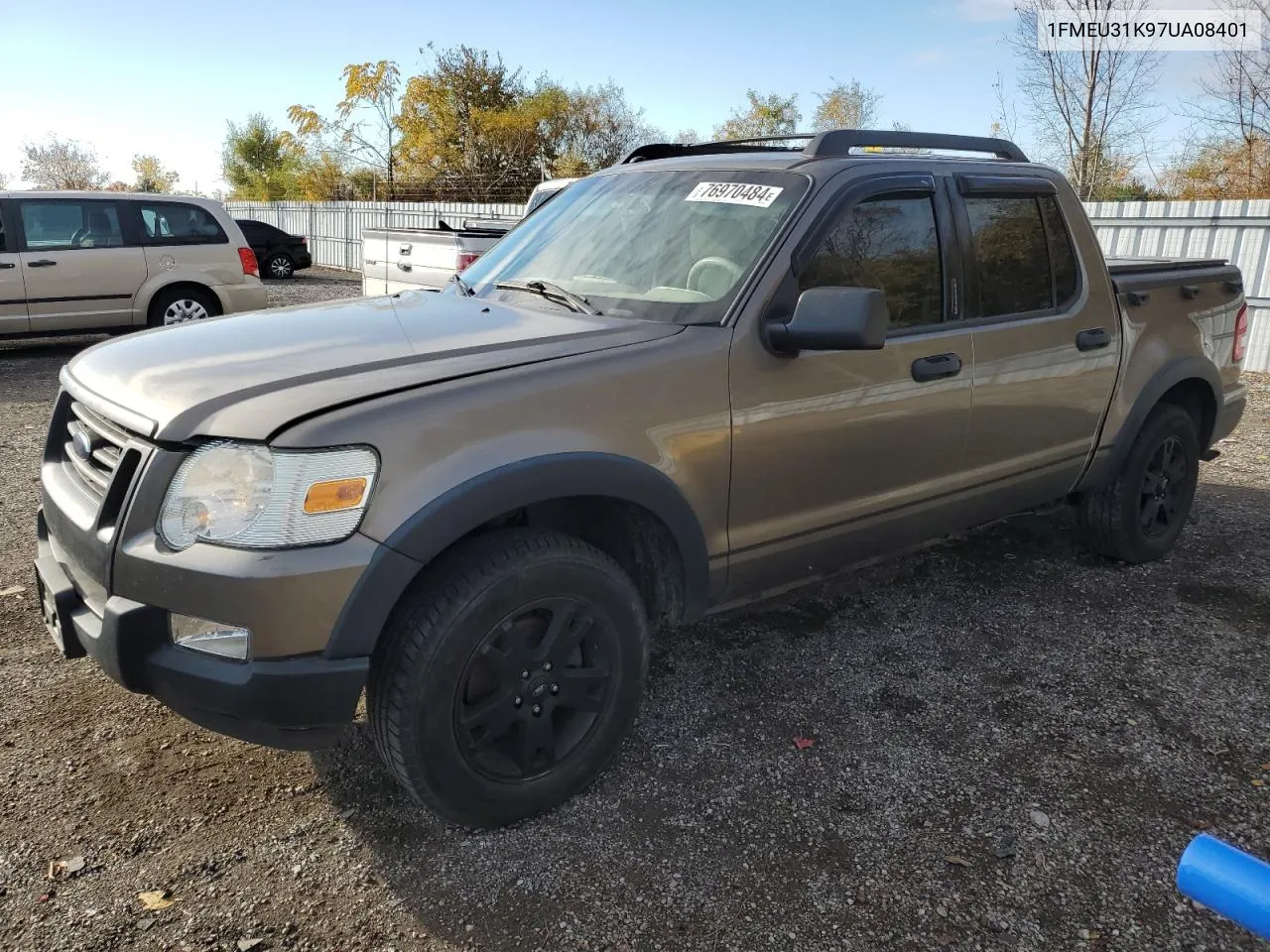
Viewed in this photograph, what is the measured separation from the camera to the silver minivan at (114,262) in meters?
9.40

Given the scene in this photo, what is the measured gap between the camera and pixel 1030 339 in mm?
3693

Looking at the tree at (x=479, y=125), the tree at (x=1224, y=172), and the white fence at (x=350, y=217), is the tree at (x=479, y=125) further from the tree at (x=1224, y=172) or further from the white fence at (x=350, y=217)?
the tree at (x=1224, y=172)

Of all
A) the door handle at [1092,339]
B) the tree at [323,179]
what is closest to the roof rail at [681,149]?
the door handle at [1092,339]

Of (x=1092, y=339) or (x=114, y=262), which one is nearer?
(x=1092, y=339)

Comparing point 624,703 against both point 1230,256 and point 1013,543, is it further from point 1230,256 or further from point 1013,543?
point 1230,256

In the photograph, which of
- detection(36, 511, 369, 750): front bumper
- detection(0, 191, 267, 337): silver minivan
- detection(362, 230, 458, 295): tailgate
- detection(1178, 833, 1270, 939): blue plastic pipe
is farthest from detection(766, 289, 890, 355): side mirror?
detection(0, 191, 267, 337): silver minivan

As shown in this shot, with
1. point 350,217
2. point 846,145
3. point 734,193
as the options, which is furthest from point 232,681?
point 350,217

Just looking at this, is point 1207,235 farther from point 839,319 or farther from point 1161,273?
point 839,319

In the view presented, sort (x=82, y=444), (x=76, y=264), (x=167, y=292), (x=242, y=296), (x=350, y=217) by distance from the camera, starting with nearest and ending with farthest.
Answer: (x=82, y=444) < (x=76, y=264) < (x=167, y=292) < (x=242, y=296) < (x=350, y=217)

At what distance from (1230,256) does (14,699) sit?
11.5 meters

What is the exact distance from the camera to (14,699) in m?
3.22

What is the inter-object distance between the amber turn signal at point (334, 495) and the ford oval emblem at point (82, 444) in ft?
2.90

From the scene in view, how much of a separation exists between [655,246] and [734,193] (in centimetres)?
33

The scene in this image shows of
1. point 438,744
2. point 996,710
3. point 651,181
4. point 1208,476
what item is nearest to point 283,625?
point 438,744
